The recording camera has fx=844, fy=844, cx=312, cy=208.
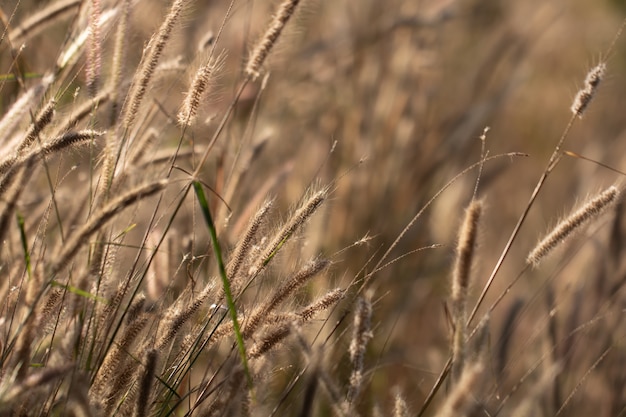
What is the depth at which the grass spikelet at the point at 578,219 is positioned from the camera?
56.9 inches

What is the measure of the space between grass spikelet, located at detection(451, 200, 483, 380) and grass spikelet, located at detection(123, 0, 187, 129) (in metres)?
0.61

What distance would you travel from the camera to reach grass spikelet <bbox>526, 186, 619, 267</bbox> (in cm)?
145

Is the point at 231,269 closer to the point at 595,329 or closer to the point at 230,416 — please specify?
the point at 230,416

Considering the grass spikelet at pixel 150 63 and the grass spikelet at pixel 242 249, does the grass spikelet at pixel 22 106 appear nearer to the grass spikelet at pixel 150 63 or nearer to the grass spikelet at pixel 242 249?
the grass spikelet at pixel 150 63

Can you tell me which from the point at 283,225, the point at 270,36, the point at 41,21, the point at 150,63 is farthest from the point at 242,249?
the point at 41,21

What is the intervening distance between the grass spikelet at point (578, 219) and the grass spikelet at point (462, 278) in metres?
0.23

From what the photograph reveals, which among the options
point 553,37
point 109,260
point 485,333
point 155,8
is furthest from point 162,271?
point 553,37

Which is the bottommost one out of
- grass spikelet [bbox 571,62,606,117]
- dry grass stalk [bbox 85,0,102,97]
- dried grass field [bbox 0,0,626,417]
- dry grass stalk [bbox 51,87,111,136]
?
dried grass field [bbox 0,0,626,417]

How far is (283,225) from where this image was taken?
1.49m

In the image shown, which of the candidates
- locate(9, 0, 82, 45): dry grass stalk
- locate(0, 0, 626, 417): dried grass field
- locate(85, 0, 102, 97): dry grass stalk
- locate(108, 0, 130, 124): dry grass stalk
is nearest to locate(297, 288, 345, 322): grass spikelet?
locate(0, 0, 626, 417): dried grass field

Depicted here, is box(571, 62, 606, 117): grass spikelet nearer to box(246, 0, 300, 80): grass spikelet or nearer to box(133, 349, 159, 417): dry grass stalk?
box(246, 0, 300, 80): grass spikelet

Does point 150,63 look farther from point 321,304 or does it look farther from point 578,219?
point 578,219

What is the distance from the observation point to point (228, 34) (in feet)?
14.1

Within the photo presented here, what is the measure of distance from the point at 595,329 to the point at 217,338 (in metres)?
1.38
